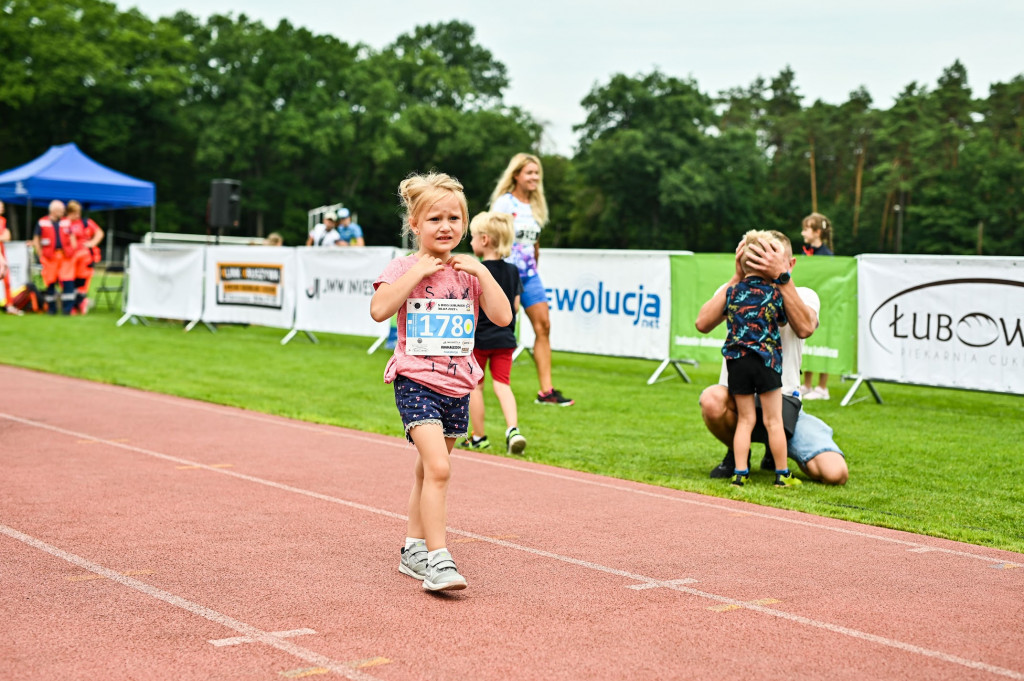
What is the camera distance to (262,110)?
242ft

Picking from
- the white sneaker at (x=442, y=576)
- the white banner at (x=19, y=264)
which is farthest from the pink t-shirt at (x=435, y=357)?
the white banner at (x=19, y=264)

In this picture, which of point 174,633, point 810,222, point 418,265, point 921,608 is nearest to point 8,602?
point 174,633

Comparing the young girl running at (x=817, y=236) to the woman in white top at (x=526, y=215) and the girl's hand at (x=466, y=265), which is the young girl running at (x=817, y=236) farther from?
the girl's hand at (x=466, y=265)

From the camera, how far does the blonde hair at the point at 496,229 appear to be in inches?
324

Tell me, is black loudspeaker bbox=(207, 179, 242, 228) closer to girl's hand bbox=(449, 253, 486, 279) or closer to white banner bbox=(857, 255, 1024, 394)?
white banner bbox=(857, 255, 1024, 394)

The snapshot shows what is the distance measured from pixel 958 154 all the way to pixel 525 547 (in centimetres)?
7198

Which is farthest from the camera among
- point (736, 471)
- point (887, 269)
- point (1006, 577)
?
point (887, 269)

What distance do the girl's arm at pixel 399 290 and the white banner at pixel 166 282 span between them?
16.5m

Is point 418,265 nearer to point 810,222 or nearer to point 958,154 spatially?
point 810,222

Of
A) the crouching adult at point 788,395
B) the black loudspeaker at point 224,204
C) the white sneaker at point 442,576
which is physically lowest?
the white sneaker at point 442,576

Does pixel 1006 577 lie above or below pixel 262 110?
below

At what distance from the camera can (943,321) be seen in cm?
1117

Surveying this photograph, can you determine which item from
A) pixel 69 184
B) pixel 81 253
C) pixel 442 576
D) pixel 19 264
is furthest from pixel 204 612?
pixel 69 184

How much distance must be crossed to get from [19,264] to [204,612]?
23254 mm
